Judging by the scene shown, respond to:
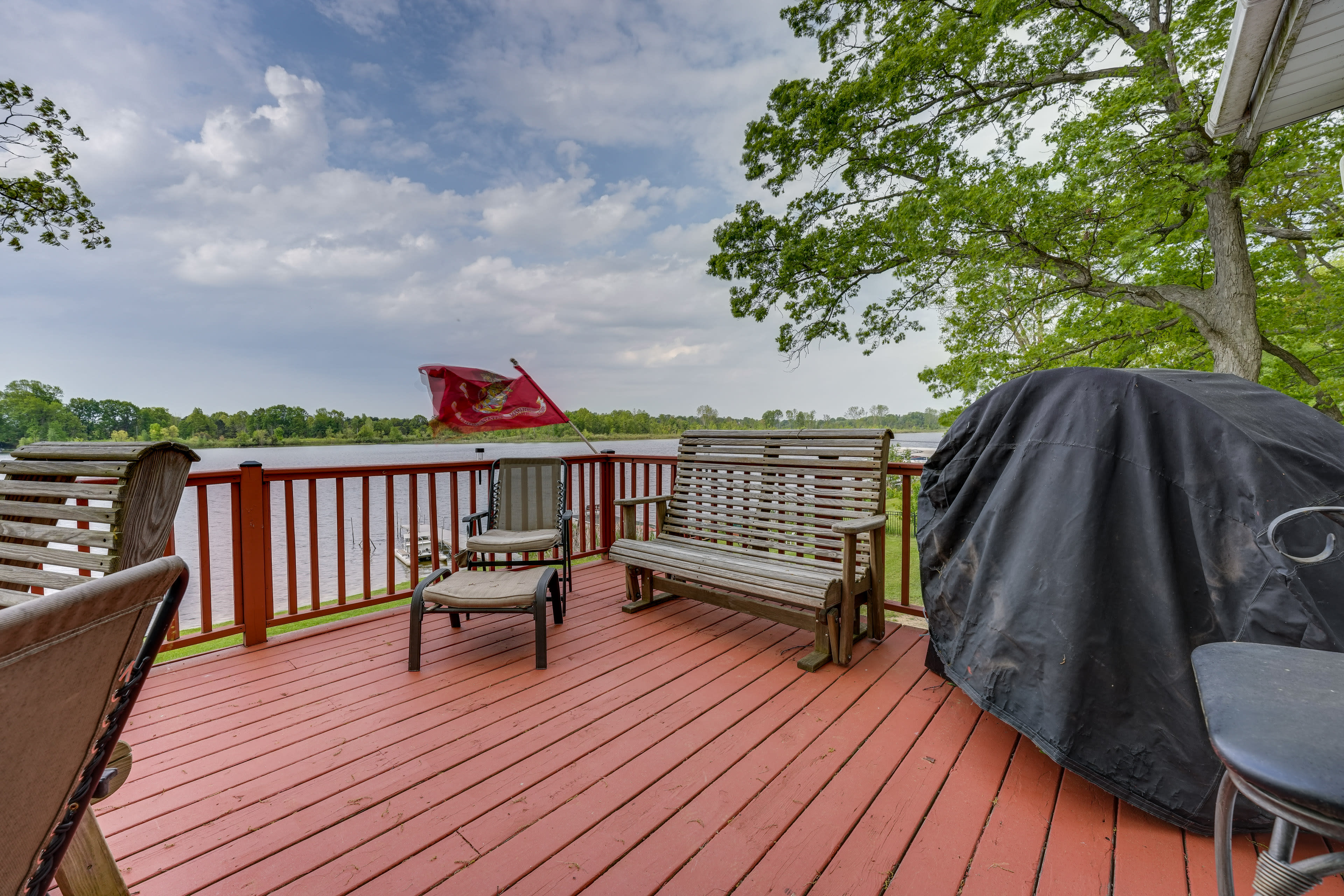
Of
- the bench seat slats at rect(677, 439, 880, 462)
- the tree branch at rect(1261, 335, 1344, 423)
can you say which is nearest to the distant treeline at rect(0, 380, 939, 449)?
the bench seat slats at rect(677, 439, 880, 462)

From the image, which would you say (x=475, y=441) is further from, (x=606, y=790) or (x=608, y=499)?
(x=606, y=790)

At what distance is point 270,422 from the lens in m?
7.88

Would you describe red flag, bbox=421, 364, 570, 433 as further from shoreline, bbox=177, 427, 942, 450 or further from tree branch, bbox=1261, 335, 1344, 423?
tree branch, bbox=1261, 335, 1344, 423

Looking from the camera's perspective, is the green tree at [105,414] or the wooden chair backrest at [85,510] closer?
the wooden chair backrest at [85,510]

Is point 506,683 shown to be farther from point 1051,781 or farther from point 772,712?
point 1051,781

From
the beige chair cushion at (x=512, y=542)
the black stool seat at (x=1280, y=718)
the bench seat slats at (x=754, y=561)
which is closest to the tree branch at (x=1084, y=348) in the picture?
the bench seat slats at (x=754, y=561)

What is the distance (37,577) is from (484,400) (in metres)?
3.48

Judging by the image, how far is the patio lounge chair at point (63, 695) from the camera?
0.45 metres

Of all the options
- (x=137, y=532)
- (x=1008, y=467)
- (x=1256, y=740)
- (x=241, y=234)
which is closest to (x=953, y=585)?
(x=1008, y=467)

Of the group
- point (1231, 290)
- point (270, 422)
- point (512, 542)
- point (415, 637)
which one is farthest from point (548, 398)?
point (1231, 290)

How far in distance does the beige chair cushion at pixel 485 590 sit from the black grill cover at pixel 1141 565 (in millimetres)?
2013

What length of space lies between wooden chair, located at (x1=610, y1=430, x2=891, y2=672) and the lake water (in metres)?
0.43

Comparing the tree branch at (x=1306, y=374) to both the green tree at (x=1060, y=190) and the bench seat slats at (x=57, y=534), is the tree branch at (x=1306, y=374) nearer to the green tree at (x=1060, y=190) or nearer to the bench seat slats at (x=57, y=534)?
the green tree at (x=1060, y=190)

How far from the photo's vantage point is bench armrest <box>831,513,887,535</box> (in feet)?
8.59
